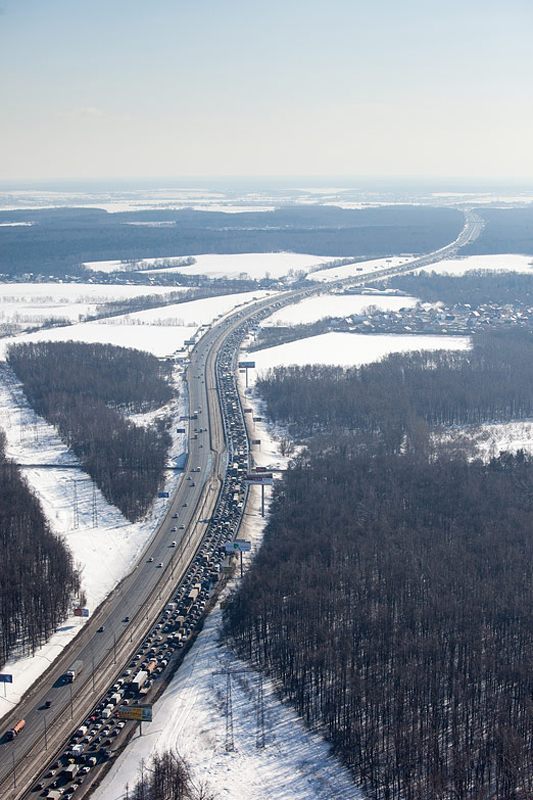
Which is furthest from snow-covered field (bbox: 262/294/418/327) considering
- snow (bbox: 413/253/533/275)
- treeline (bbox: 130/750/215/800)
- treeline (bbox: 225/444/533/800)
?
treeline (bbox: 130/750/215/800)

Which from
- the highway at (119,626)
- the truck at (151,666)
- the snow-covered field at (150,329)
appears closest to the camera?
the highway at (119,626)

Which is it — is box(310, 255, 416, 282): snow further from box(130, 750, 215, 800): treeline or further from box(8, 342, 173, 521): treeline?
box(130, 750, 215, 800): treeline

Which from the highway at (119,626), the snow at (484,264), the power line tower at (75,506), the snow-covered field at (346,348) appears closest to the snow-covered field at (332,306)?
the snow-covered field at (346,348)

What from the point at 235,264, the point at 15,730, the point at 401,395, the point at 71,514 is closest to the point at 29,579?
the point at 15,730

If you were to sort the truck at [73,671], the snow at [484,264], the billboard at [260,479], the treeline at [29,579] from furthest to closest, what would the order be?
the snow at [484,264], the billboard at [260,479], the treeline at [29,579], the truck at [73,671]

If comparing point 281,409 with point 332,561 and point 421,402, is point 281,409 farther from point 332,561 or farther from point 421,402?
point 332,561

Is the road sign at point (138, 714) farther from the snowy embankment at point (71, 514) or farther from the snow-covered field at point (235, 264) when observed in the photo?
the snow-covered field at point (235, 264)

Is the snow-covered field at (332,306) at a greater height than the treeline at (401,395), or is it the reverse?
the snow-covered field at (332,306)
